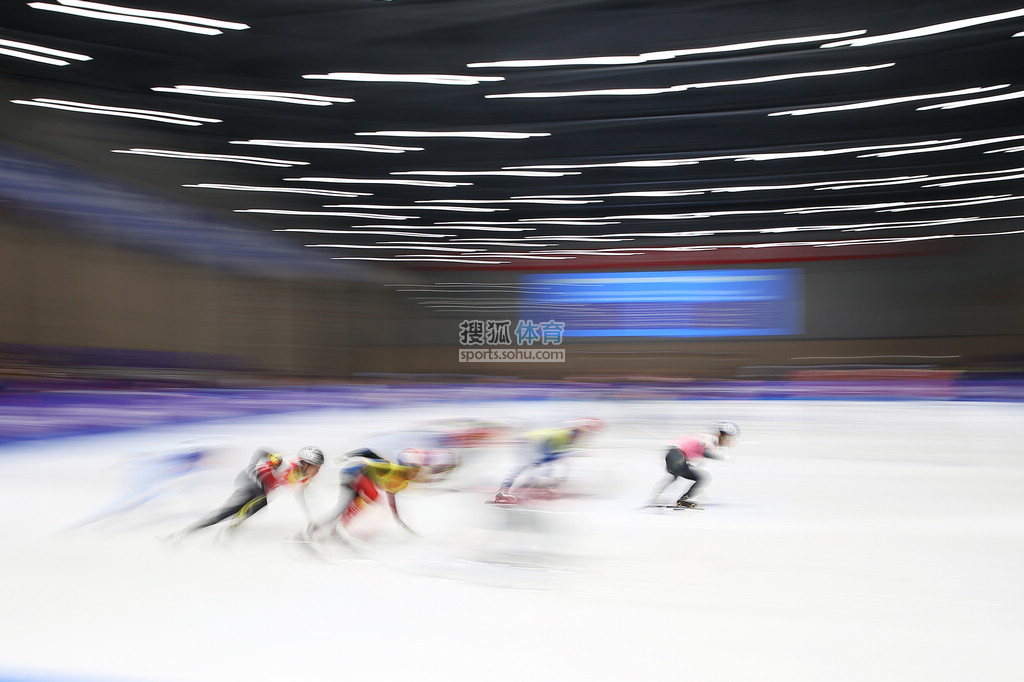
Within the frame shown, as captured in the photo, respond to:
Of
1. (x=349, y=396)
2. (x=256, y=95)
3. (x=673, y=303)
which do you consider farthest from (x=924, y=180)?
(x=256, y=95)

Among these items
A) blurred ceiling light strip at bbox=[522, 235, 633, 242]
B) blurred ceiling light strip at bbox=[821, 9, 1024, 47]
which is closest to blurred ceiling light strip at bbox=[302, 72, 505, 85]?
blurred ceiling light strip at bbox=[821, 9, 1024, 47]

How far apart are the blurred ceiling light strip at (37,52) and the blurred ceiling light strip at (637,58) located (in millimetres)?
3292

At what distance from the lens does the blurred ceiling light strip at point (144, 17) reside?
4.44 m

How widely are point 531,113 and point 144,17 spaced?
344 centimetres

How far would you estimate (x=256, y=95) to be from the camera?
19.4ft

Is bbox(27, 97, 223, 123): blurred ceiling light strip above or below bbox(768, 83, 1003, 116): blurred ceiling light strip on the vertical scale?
below

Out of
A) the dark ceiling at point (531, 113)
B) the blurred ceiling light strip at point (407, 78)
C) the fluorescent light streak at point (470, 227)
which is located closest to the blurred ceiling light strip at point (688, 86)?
the dark ceiling at point (531, 113)

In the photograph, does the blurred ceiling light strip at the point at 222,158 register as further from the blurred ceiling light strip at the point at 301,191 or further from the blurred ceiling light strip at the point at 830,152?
the blurred ceiling light strip at the point at 830,152

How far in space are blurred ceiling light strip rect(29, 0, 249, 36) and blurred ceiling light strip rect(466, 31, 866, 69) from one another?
78.1 inches

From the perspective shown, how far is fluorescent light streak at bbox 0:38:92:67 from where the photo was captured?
16.3 feet

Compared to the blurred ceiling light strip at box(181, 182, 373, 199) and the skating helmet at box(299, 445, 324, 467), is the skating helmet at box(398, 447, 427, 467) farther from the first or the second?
the blurred ceiling light strip at box(181, 182, 373, 199)

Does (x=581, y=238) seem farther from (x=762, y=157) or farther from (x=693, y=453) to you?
(x=693, y=453)

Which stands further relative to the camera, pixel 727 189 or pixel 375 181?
pixel 727 189

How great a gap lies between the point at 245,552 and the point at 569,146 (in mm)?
6509
